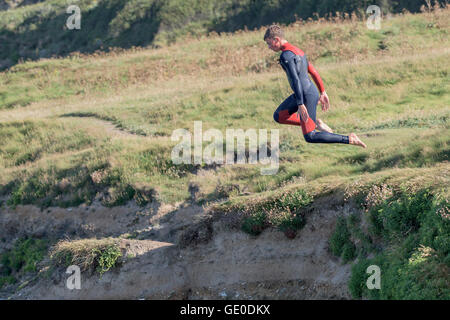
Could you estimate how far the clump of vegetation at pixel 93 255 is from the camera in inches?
635

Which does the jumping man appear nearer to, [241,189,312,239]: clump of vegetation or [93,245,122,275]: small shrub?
[241,189,312,239]: clump of vegetation

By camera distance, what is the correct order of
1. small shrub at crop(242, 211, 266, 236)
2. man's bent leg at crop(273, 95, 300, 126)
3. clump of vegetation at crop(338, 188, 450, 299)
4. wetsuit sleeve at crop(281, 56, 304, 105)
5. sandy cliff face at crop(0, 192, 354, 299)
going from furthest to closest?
small shrub at crop(242, 211, 266, 236) → sandy cliff face at crop(0, 192, 354, 299) → man's bent leg at crop(273, 95, 300, 126) → wetsuit sleeve at crop(281, 56, 304, 105) → clump of vegetation at crop(338, 188, 450, 299)

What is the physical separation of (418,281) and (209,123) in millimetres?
15390

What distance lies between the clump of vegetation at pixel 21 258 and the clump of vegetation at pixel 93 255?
2792 mm

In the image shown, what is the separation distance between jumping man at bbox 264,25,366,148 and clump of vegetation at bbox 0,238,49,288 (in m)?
11.4

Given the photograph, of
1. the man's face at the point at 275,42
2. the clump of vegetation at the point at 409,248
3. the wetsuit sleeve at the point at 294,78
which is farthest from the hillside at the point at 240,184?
the man's face at the point at 275,42

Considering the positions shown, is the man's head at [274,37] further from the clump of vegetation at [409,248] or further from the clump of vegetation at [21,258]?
the clump of vegetation at [21,258]

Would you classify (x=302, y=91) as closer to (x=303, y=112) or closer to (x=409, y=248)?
(x=303, y=112)

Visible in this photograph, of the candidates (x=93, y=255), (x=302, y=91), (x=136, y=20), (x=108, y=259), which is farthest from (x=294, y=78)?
(x=136, y=20)

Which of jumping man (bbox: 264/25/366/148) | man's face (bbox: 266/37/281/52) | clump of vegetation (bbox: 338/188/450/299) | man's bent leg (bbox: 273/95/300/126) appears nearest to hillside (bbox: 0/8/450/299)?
clump of vegetation (bbox: 338/188/450/299)

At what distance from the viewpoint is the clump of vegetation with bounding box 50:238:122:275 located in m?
16.1

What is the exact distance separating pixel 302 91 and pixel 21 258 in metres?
13.0

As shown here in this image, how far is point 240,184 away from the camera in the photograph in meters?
17.7
